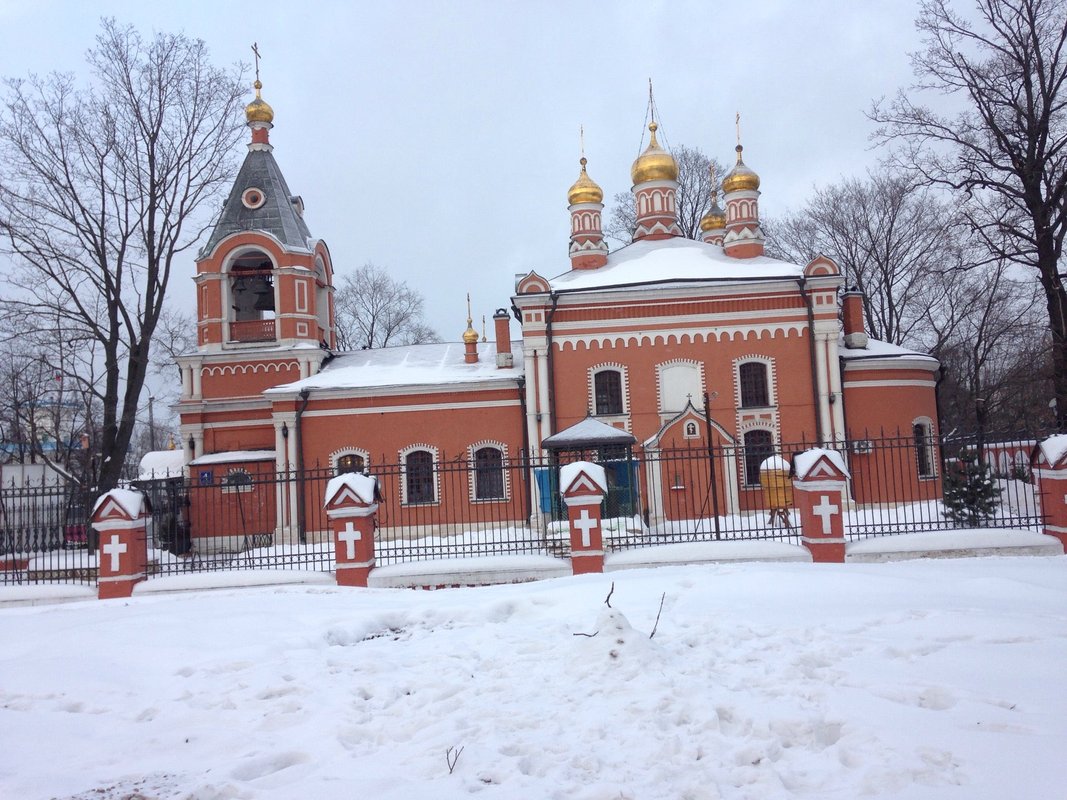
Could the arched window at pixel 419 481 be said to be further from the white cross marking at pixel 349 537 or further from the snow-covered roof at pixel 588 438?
the white cross marking at pixel 349 537

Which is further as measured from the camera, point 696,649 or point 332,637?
point 332,637

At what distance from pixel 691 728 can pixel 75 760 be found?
3.55m

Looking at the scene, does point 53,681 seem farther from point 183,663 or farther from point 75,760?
point 75,760

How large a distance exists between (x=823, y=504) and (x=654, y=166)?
15913 millimetres

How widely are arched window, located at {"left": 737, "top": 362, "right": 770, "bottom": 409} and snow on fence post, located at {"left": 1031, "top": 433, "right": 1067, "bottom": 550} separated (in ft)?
29.2

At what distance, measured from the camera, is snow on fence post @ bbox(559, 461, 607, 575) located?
398 inches

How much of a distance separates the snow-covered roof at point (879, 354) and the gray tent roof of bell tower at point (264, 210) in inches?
574

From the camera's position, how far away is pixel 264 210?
2188 centimetres

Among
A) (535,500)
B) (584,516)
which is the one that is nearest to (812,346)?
(535,500)

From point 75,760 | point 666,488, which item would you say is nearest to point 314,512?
point 666,488

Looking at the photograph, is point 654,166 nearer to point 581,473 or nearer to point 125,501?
point 581,473

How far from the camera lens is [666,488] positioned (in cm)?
1880

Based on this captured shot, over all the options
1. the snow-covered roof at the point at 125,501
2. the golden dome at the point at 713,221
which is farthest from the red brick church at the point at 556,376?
the snow-covered roof at the point at 125,501

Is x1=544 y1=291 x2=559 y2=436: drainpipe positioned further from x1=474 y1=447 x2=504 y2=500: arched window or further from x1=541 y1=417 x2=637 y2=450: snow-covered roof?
x1=541 y1=417 x2=637 y2=450: snow-covered roof
